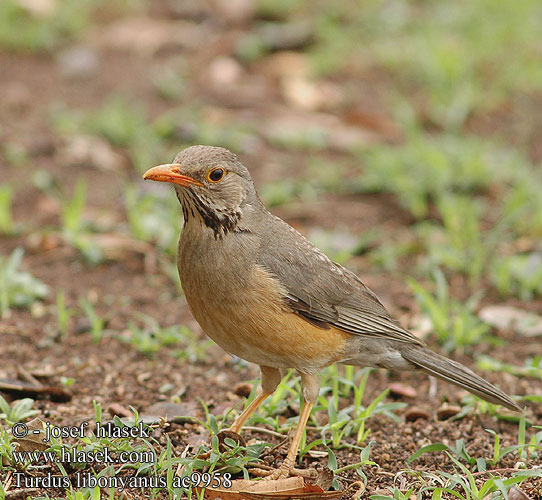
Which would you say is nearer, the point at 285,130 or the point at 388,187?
the point at 388,187

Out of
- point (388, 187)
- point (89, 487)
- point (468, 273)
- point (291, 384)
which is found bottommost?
point (89, 487)

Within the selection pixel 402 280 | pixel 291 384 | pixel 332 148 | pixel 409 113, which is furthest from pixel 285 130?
pixel 291 384

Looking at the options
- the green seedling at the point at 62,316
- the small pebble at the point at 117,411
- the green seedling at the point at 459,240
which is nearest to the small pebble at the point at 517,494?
the small pebble at the point at 117,411

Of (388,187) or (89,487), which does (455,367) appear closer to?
(89,487)

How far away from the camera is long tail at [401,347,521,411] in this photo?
5.52 m

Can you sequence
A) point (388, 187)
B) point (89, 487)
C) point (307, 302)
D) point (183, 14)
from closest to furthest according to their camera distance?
point (89, 487) → point (307, 302) → point (388, 187) → point (183, 14)

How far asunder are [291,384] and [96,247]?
8.68 ft

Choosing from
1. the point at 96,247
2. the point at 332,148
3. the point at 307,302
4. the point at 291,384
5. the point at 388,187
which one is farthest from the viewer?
the point at 332,148

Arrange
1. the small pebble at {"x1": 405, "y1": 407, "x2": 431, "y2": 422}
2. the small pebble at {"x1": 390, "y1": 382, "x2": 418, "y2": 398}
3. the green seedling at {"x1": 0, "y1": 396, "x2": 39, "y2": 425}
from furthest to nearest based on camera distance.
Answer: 1. the small pebble at {"x1": 390, "y1": 382, "x2": 418, "y2": 398}
2. the small pebble at {"x1": 405, "y1": 407, "x2": 431, "y2": 422}
3. the green seedling at {"x1": 0, "y1": 396, "x2": 39, "y2": 425}

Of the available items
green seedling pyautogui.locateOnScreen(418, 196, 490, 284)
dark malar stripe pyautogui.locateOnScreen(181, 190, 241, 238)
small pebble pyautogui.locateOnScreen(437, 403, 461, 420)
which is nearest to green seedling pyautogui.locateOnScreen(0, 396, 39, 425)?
dark malar stripe pyautogui.locateOnScreen(181, 190, 241, 238)

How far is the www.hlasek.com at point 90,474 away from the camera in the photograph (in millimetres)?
4590

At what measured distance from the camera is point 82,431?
4984 mm

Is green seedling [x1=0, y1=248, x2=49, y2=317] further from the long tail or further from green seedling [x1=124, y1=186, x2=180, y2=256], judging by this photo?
the long tail

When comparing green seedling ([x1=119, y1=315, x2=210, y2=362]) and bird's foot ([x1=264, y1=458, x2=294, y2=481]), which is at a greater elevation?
green seedling ([x1=119, y1=315, x2=210, y2=362])
